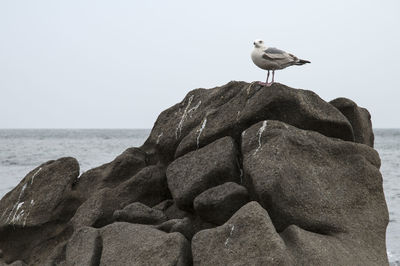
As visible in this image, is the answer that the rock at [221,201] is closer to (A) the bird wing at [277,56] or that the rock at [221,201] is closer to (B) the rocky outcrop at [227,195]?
(B) the rocky outcrop at [227,195]

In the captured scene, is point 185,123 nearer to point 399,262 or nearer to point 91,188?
point 91,188

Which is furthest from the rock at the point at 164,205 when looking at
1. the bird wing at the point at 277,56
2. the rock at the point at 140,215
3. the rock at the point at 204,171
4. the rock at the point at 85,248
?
the bird wing at the point at 277,56

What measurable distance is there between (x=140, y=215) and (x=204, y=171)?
1.26 meters

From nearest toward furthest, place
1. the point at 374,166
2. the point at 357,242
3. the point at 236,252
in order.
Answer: the point at 236,252, the point at 357,242, the point at 374,166

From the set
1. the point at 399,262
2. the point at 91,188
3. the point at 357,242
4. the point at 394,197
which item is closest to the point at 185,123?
the point at 91,188

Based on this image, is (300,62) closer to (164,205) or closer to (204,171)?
→ (204,171)

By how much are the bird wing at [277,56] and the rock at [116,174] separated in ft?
11.5

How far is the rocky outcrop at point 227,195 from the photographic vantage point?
651cm

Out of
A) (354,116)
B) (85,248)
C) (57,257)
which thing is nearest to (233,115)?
(354,116)

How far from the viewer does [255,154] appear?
757cm

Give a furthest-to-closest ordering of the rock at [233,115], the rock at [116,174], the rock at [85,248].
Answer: the rock at [116,174], the rock at [233,115], the rock at [85,248]

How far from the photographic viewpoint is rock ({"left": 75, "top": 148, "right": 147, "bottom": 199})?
33.5ft

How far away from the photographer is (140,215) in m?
7.88

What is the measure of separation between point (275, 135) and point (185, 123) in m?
2.70
